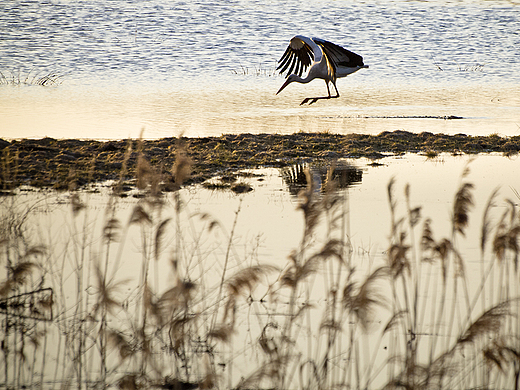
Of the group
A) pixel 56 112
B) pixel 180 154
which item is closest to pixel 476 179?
pixel 180 154

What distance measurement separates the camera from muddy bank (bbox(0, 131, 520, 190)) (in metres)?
8.68

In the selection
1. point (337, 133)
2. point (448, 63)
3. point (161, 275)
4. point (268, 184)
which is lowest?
point (448, 63)

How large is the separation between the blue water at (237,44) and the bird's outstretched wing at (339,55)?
1810 mm

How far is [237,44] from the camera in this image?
3122 centimetres

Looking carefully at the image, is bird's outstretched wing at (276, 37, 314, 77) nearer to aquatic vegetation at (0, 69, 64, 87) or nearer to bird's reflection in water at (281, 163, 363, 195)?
bird's reflection in water at (281, 163, 363, 195)

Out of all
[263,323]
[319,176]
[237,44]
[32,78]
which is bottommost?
[237,44]

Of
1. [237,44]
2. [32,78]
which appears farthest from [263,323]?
[237,44]

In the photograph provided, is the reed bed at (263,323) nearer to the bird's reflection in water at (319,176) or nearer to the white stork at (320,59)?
the bird's reflection in water at (319,176)

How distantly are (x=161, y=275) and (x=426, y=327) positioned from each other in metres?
1.91

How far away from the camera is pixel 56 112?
50.4 ft

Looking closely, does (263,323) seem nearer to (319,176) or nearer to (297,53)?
(319,176)

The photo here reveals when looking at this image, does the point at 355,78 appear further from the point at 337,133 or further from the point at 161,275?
the point at 161,275

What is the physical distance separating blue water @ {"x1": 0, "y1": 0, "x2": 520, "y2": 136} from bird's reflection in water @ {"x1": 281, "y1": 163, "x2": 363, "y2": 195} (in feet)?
14.3

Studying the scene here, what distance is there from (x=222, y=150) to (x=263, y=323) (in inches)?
276
